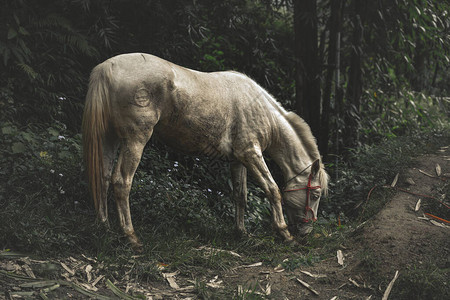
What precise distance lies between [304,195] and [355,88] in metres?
3.15

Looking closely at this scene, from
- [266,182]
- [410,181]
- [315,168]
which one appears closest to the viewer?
[266,182]

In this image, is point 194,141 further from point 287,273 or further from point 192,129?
point 287,273

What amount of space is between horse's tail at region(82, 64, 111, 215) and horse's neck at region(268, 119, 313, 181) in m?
2.03

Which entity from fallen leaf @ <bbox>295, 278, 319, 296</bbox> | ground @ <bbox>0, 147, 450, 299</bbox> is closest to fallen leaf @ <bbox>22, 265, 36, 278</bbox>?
ground @ <bbox>0, 147, 450, 299</bbox>

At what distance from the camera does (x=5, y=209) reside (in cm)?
408

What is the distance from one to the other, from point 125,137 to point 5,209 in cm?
118

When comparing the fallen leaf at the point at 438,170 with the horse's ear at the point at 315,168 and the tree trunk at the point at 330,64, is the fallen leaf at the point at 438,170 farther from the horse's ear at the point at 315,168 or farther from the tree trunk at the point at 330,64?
the horse's ear at the point at 315,168

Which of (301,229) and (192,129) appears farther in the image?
(301,229)

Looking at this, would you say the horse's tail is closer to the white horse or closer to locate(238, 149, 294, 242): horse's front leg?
the white horse

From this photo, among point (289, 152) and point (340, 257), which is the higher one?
point (289, 152)

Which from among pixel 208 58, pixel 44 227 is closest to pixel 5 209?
pixel 44 227

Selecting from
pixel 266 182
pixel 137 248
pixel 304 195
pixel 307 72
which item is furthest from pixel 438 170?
pixel 137 248

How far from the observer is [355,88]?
7.85 metres

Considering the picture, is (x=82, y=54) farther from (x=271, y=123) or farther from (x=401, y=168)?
(x=401, y=168)
